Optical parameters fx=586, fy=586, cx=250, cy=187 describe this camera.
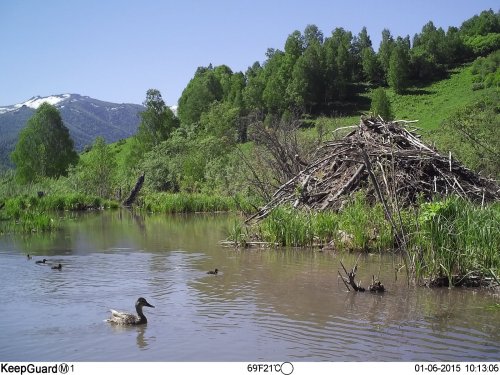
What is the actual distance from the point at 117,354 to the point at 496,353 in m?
4.42

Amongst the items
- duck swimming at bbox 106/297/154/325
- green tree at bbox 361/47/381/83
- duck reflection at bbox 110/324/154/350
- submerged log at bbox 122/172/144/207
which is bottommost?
duck reflection at bbox 110/324/154/350

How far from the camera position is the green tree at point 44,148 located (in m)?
64.5

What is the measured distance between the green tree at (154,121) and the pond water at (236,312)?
57632 millimetres

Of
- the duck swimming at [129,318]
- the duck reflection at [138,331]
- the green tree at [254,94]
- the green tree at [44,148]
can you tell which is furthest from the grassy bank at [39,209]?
the green tree at [254,94]

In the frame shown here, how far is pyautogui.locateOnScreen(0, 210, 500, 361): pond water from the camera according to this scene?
7023 millimetres

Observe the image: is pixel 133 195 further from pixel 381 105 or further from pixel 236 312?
pixel 381 105

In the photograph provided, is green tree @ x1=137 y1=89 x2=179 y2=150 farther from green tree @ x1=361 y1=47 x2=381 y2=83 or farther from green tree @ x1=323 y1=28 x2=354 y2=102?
green tree @ x1=361 y1=47 x2=381 y2=83

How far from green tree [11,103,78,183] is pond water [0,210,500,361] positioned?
52.4 m

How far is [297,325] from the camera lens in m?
8.14

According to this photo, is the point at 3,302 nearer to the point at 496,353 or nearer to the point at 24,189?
the point at 496,353

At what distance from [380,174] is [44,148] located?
179 feet

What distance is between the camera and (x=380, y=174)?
16109mm

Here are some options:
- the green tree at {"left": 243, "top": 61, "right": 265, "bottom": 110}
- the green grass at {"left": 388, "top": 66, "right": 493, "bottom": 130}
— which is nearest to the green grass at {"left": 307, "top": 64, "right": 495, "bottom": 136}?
the green grass at {"left": 388, "top": 66, "right": 493, "bottom": 130}

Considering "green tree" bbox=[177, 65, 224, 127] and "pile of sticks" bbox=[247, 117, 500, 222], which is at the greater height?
"green tree" bbox=[177, 65, 224, 127]
